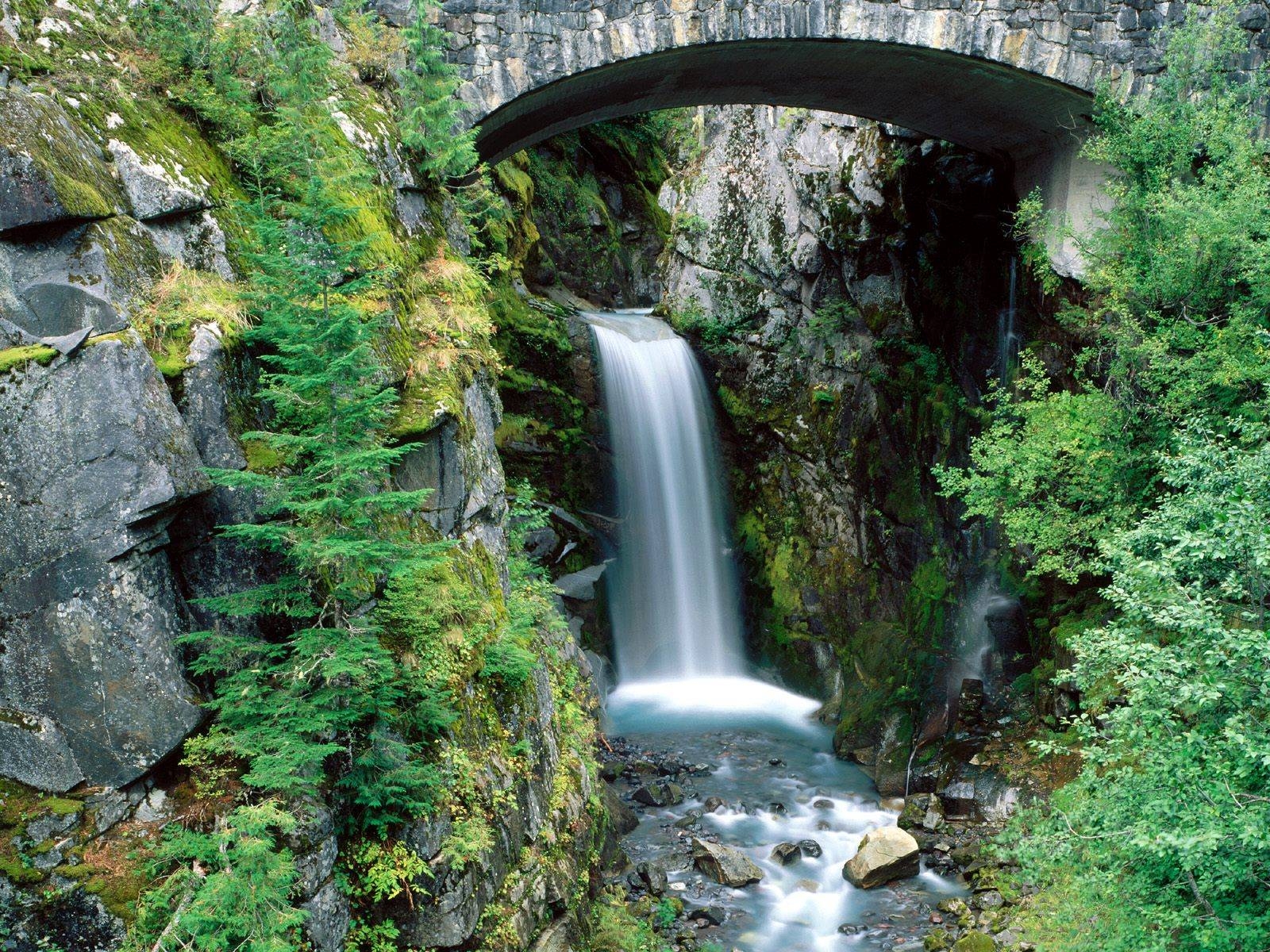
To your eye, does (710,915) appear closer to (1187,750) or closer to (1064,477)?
(1187,750)

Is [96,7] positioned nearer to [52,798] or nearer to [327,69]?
[327,69]

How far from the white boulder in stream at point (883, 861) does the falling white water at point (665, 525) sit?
637 cm

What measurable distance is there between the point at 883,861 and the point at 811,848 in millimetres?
1049

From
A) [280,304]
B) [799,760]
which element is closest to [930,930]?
[799,760]

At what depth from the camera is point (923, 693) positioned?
12.7 meters

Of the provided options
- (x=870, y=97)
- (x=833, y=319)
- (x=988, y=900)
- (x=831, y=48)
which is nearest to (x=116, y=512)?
(x=988, y=900)

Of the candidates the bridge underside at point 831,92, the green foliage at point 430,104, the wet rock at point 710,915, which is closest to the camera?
the green foliage at point 430,104

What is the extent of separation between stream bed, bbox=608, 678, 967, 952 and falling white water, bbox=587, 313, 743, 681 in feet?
2.17

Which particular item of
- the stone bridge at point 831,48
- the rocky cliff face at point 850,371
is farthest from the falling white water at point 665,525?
the stone bridge at point 831,48

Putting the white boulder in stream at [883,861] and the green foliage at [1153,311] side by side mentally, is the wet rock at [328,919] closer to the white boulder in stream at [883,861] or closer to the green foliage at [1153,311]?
the white boulder in stream at [883,861]

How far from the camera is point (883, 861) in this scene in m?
9.28

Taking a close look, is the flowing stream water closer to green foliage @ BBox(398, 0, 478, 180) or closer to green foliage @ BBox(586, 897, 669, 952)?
green foliage @ BBox(586, 897, 669, 952)

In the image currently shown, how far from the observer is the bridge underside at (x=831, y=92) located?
403 inches

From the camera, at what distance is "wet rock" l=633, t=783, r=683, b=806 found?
1110cm
